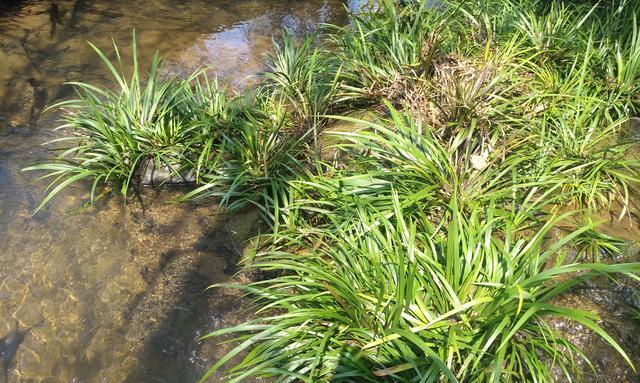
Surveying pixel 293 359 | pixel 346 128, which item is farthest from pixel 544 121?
pixel 293 359

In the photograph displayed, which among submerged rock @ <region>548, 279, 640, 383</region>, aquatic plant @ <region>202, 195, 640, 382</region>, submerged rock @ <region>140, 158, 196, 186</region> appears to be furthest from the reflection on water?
submerged rock @ <region>548, 279, 640, 383</region>

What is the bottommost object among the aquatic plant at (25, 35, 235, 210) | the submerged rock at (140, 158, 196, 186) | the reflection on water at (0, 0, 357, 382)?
the reflection on water at (0, 0, 357, 382)

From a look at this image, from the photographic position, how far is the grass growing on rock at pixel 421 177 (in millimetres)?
1994

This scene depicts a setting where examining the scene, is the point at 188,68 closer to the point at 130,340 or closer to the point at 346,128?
the point at 346,128

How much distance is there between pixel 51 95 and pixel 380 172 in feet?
12.1

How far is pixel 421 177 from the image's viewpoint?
2.72 meters

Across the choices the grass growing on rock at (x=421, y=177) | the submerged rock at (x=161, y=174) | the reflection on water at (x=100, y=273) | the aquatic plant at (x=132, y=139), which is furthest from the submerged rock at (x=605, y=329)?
the submerged rock at (x=161, y=174)

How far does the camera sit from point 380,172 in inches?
107

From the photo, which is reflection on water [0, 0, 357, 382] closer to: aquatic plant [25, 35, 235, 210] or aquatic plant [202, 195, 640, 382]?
aquatic plant [25, 35, 235, 210]

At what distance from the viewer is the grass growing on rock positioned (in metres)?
1.99

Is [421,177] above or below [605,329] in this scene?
above

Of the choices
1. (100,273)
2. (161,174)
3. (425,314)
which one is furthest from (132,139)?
(425,314)

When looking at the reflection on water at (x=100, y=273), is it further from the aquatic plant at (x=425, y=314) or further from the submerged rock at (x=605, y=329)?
the submerged rock at (x=605, y=329)

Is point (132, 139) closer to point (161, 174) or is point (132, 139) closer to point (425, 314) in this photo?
point (161, 174)
